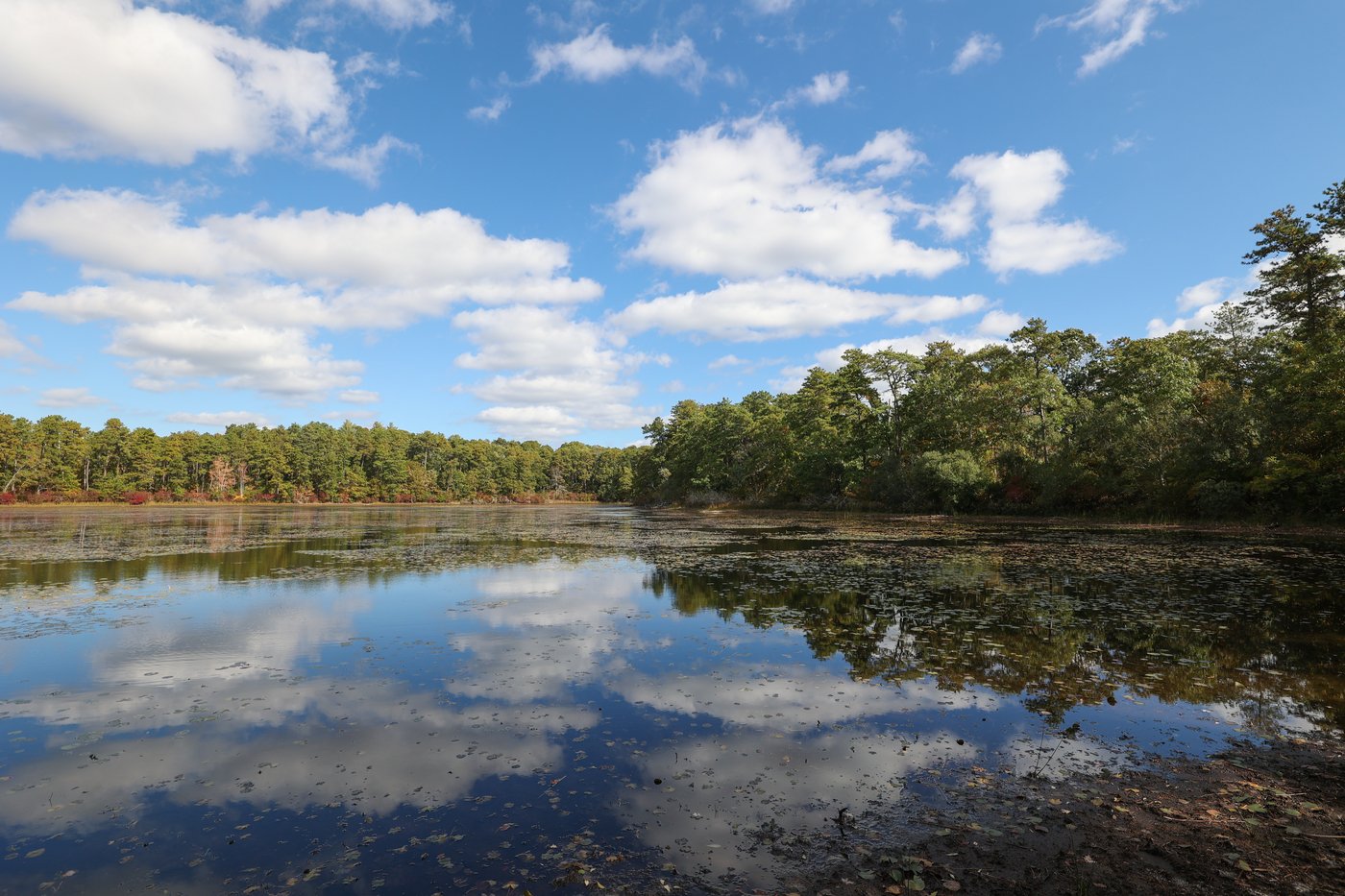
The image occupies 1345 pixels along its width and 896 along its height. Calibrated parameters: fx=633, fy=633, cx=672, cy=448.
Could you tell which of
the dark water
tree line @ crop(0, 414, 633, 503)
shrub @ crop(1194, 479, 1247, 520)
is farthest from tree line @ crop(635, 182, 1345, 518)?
tree line @ crop(0, 414, 633, 503)

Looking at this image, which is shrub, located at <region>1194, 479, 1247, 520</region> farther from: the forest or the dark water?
the dark water

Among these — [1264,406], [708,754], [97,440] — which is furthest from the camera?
[97,440]

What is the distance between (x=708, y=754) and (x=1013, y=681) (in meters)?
4.92

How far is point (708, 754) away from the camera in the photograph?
6.40 metres

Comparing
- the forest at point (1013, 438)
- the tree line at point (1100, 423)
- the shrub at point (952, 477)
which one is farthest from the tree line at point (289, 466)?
the shrub at point (952, 477)

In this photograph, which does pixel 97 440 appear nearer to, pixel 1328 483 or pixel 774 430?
pixel 774 430

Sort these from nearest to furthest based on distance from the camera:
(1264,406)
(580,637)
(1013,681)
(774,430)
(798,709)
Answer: (798,709) < (1013,681) < (580,637) < (1264,406) < (774,430)

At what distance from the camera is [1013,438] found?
168ft

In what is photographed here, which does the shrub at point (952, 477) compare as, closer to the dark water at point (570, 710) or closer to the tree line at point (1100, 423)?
the tree line at point (1100, 423)

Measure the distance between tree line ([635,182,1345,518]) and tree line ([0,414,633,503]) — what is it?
71.1 m

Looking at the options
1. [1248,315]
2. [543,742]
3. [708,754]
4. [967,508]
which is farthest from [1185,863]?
[1248,315]

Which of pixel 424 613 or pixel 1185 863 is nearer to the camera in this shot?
pixel 1185 863

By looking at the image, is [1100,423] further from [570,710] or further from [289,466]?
[289,466]

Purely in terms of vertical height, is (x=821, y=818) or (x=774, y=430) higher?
(x=774, y=430)
